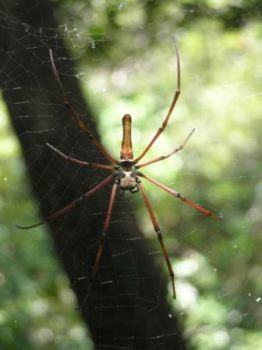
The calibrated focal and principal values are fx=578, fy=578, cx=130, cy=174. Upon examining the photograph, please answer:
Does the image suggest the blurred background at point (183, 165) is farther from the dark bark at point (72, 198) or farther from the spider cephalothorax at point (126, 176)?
the spider cephalothorax at point (126, 176)

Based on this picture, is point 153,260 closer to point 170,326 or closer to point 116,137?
point 170,326

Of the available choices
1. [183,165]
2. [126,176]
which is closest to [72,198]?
[126,176]

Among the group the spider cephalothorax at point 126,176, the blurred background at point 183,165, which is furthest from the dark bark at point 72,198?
the blurred background at point 183,165

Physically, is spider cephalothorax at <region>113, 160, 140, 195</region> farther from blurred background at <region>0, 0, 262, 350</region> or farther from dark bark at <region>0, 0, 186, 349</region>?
blurred background at <region>0, 0, 262, 350</region>

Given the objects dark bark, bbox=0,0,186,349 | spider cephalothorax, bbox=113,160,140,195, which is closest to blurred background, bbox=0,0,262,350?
dark bark, bbox=0,0,186,349

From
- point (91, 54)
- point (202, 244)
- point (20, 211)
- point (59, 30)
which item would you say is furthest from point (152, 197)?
point (59, 30)

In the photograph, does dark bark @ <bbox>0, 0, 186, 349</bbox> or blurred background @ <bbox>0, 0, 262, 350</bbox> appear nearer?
dark bark @ <bbox>0, 0, 186, 349</bbox>

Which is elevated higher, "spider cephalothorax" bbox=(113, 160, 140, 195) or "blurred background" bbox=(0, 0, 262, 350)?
"blurred background" bbox=(0, 0, 262, 350)
